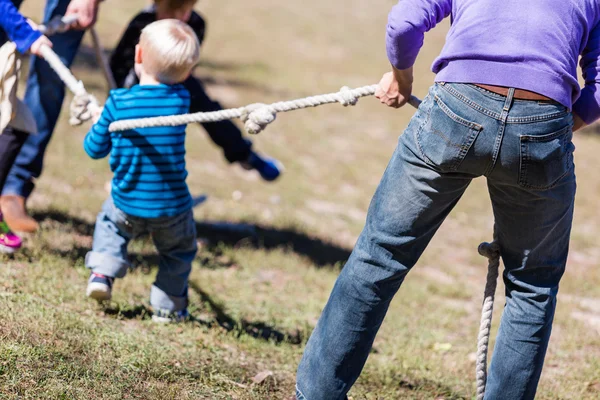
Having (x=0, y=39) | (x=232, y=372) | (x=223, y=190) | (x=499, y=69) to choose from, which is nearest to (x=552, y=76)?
(x=499, y=69)

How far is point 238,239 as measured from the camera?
5477 mm

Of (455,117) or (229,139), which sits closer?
(455,117)

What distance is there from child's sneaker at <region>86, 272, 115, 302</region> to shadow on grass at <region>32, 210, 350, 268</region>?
98 centimetres

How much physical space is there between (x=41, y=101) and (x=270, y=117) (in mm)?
2157

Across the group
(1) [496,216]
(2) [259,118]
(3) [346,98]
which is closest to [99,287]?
(2) [259,118]

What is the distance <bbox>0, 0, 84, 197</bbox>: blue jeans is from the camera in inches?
178

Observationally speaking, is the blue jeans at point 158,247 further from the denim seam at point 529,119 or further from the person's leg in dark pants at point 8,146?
the denim seam at point 529,119

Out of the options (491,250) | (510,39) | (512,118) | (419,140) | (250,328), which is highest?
(510,39)

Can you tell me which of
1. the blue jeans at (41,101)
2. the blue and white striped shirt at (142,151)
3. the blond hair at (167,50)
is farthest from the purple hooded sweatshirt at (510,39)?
the blue jeans at (41,101)

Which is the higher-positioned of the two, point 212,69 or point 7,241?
point 7,241

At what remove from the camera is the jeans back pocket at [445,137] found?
2.25m

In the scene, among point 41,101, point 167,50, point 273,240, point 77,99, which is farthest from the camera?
point 273,240

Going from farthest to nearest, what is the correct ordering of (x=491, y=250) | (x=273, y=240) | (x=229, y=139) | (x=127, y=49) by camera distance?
(x=273, y=240), (x=229, y=139), (x=127, y=49), (x=491, y=250)

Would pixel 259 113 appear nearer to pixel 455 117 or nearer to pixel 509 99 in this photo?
pixel 455 117
